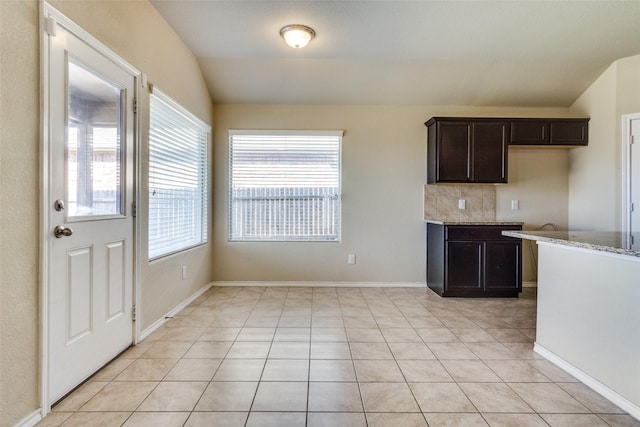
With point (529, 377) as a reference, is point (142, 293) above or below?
above

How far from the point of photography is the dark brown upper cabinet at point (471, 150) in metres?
3.90

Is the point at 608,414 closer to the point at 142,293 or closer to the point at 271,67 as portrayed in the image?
the point at 142,293

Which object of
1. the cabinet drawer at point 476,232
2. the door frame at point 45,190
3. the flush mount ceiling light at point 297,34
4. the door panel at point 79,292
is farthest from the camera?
the cabinet drawer at point 476,232

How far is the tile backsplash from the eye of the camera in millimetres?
4262

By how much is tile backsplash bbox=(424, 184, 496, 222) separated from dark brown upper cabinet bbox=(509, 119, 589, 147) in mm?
704

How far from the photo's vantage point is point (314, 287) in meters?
4.23

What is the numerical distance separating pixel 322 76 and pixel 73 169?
279 cm

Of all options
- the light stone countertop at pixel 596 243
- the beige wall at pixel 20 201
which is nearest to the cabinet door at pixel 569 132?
the light stone countertop at pixel 596 243

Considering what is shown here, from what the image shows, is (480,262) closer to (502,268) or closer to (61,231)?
(502,268)

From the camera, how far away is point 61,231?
1.72m

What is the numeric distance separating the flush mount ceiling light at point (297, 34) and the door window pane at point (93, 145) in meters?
1.53

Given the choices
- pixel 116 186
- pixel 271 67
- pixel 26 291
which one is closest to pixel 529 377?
pixel 26 291

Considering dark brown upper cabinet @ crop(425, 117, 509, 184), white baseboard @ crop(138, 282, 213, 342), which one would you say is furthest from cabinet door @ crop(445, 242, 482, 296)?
white baseboard @ crop(138, 282, 213, 342)

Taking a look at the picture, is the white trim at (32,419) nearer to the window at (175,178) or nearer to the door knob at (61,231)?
the door knob at (61,231)
